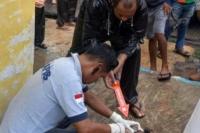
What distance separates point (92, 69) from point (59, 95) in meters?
0.27

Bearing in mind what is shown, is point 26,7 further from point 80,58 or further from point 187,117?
point 187,117

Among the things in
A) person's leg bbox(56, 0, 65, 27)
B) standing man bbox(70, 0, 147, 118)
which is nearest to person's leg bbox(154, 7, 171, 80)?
standing man bbox(70, 0, 147, 118)

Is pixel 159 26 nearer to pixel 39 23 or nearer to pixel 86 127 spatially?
pixel 39 23

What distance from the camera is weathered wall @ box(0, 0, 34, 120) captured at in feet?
11.0

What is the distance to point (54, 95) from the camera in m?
2.95

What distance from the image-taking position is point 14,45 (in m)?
3.52

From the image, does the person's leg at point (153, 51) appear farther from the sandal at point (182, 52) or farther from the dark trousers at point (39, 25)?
the dark trousers at point (39, 25)

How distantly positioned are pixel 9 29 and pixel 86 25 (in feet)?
2.69

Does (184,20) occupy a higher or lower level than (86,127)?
higher

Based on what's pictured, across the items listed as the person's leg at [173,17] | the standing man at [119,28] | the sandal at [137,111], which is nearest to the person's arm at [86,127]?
the standing man at [119,28]

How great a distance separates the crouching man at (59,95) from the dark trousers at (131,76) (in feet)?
3.91

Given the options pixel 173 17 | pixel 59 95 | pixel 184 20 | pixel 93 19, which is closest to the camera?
pixel 59 95

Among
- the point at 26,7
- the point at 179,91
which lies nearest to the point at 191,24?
the point at 179,91

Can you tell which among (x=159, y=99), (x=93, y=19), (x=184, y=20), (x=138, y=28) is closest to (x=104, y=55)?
(x=93, y=19)
